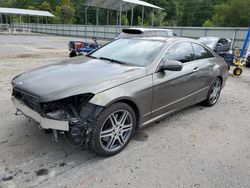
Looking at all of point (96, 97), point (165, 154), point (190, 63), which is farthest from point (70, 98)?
point (190, 63)

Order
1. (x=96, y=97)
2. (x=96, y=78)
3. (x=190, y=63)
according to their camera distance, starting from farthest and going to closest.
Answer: (x=190, y=63) < (x=96, y=78) < (x=96, y=97)

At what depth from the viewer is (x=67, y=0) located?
59500mm

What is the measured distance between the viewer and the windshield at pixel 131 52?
3205 mm

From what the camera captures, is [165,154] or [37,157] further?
[165,154]

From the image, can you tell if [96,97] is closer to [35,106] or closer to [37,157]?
[35,106]

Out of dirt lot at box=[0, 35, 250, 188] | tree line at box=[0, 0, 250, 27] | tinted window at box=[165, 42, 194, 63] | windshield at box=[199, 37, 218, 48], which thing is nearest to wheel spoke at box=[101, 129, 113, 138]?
dirt lot at box=[0, 35, 250, 188]

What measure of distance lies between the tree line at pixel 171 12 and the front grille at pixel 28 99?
97.8ft

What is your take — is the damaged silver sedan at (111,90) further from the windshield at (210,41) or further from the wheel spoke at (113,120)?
the windshield at (210,41)

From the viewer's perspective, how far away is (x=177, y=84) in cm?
341

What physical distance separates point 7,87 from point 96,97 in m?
4.03

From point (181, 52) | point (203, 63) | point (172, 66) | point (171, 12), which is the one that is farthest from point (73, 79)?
point (171, 12)

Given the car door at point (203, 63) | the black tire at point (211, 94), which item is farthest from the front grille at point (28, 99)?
the black tire at point (211, 94)

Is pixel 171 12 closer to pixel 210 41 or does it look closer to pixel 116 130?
pixel 210 41

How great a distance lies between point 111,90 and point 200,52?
7.89ft
